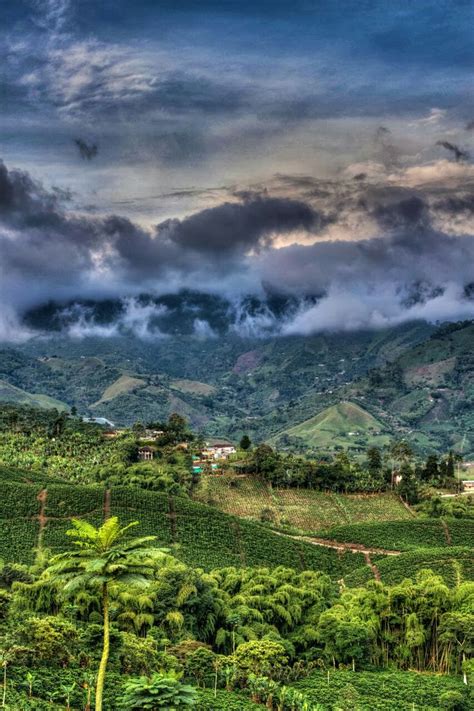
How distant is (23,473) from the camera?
86312 millimetres

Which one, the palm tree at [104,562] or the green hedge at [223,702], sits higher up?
the palm tree at [104,562]

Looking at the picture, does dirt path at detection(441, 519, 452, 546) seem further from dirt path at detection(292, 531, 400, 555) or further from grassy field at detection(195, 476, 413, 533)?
grassy field at detection(195, 476, 413, 533)

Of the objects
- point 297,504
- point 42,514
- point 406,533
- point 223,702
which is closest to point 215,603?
point 223,702

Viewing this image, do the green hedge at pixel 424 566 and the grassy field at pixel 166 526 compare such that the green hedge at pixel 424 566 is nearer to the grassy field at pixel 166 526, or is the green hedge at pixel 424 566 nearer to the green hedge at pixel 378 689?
the grassy field at pixel 166 526

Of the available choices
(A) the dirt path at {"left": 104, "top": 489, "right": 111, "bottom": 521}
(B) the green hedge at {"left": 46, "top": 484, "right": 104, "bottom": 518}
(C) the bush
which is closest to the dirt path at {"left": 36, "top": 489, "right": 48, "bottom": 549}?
(B) the green hedge at {"left": 46, "top": 484, "right": 104, "bottom": 518}

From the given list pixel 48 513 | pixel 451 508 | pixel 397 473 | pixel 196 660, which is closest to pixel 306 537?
pixel 451 508

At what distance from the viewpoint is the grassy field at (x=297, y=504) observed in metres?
96.4

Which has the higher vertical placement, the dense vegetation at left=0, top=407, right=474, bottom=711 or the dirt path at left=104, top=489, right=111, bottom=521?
the dirt path at left=104, top=489, right=111, bottom=521

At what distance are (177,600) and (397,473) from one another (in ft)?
262

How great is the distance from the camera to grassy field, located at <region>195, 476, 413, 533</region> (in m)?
96.4

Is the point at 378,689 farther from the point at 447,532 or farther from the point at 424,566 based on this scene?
the point at 447,532

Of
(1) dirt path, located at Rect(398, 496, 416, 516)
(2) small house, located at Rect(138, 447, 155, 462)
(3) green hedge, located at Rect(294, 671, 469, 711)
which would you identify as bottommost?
(3) green hedge, located at Rect(294, 671, 469, 711)

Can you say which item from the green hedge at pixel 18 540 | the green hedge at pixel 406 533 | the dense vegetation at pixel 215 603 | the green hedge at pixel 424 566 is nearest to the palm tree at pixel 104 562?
the dense vegetation at pixel 215 603

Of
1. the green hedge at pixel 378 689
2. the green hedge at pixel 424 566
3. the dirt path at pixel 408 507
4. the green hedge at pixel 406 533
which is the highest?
the dirt path at pixel 408 507
